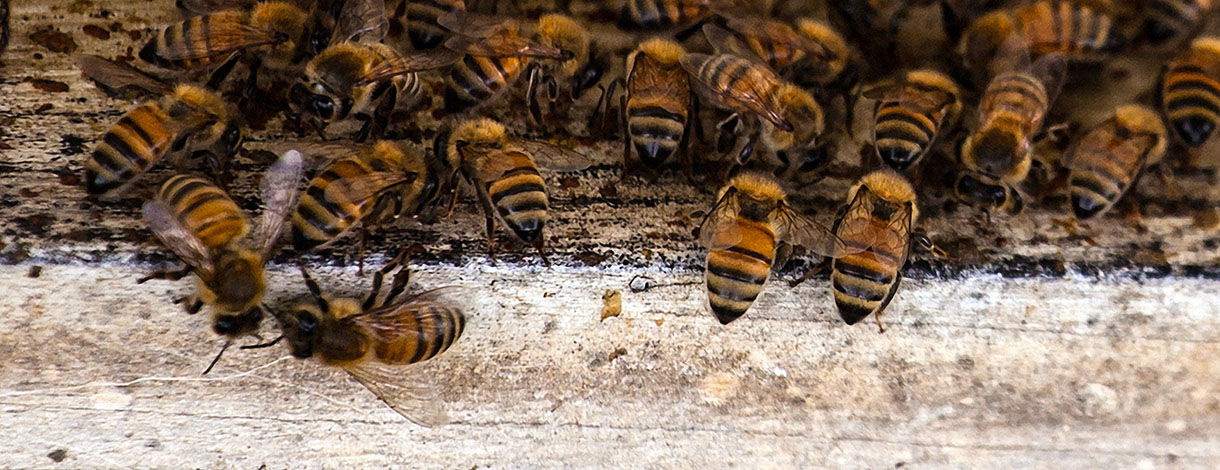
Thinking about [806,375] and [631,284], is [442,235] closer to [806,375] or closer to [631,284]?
[631,284]

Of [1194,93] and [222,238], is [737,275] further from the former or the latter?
[1194,93]

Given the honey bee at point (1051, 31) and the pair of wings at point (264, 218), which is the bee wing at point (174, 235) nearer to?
the pair of wings at point (264, 218)

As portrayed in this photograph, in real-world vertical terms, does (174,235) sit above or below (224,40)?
below

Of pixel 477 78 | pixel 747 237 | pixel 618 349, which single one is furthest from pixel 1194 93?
pixel 477 78

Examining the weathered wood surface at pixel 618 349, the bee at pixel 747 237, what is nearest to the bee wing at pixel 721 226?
the bee at pixel 747 237

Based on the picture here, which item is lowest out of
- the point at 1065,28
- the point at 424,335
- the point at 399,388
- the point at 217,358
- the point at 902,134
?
the point at 399,388

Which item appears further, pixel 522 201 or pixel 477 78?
pixel 477 78

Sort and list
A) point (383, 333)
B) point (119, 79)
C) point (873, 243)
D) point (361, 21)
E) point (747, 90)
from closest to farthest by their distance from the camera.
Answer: point (873, 243), point (383, 333), point (119, 79), point (747, 90), point (361, 21)

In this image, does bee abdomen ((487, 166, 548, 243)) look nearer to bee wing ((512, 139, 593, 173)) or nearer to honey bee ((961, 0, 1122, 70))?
bee wing ((512, 139, 593, 173))
